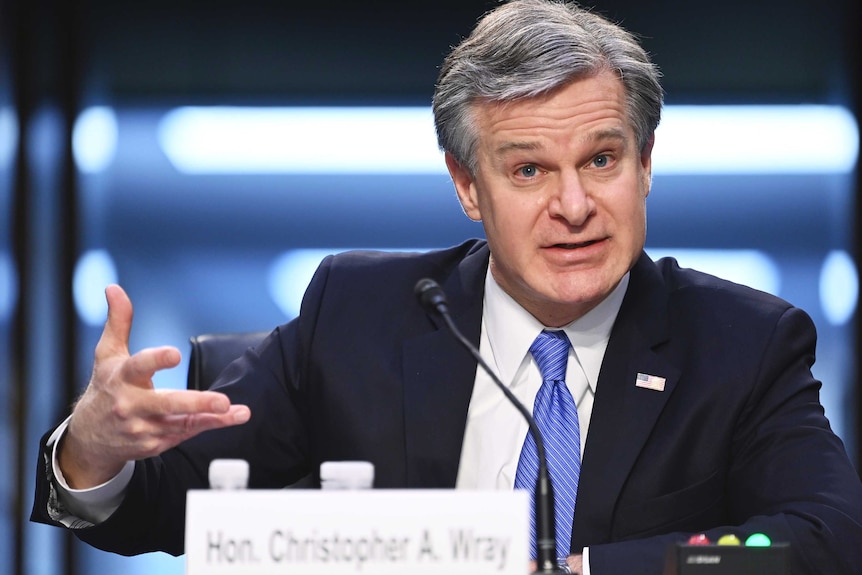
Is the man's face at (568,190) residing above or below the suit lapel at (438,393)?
above

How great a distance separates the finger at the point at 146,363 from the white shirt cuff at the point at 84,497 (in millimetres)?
256

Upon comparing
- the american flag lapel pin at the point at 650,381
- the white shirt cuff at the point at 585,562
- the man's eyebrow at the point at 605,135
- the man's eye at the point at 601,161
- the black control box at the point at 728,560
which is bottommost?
the white shirt cuff at the point at 585,562

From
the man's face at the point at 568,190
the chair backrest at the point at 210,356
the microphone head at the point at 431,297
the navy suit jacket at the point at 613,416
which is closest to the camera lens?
the microphone head at the point at 431,297

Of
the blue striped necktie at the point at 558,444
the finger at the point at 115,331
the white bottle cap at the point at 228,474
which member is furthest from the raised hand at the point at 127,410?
the blue striped necktie at the point at 558,444

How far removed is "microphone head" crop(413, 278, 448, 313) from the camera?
1.54 meters

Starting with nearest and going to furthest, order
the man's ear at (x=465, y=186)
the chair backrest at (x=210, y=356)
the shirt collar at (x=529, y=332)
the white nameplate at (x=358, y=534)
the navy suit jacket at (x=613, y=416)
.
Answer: the white nameplate at (x=358, y=534) → the navy suit jacket at (x=613, y=416) → the shirt collar at (x=529, y=332) → the man's ear at (x=465, y=186) → the chair backrest at (x=210, y=356)

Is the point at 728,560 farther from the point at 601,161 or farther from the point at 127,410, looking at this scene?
the point at 601,161

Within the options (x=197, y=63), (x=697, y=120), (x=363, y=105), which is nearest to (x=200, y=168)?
(x=197, y=63)

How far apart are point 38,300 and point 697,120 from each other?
2.45 metres

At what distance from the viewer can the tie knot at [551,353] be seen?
201 centimetres

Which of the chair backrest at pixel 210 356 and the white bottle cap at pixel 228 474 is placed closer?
the white bottle cap at pixel 228 474

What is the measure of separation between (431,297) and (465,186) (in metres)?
0.70

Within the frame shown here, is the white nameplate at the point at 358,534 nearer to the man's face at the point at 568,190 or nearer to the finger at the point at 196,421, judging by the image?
the finger at the point at 196,421

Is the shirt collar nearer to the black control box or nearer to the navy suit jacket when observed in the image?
the navy suit jacket
